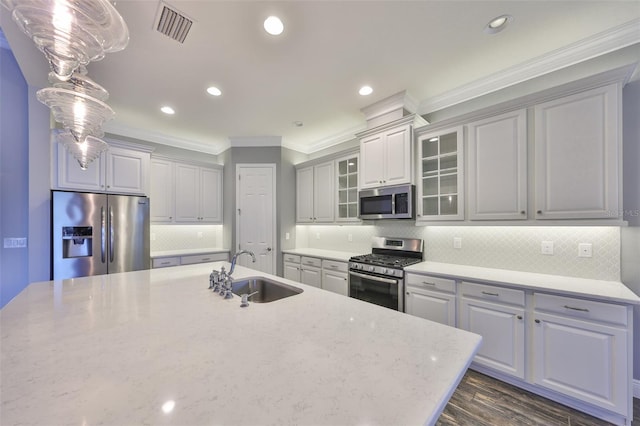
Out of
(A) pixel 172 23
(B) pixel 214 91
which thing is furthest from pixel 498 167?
(B) pixel 214 91

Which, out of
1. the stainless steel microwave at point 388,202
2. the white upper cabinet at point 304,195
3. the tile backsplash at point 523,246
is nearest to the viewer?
the tile backsplash at point 523,246

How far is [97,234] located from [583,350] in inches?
180

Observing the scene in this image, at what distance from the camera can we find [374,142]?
3.08 meters

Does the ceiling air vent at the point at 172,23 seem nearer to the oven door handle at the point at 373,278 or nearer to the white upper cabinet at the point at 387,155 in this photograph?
the white upper cabinet at the point at 387,155

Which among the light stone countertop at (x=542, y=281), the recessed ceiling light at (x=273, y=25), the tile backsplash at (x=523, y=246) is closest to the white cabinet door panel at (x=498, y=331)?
the light stone countertop at (x=542, y=281)

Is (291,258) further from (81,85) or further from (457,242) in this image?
(81,85)

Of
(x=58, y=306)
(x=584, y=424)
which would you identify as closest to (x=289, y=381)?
(x=58, y=306)

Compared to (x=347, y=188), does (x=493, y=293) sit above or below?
below

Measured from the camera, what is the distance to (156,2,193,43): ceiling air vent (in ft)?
5.49

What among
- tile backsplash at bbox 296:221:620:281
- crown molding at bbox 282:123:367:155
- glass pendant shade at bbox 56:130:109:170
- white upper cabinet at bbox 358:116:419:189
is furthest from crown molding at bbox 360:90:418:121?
glass pendant shade at bbox 56:130:109:170

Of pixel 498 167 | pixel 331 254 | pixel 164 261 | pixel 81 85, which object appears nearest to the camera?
pixel 81 85

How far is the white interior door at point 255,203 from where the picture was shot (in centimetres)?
416

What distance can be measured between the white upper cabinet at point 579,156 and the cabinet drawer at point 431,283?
908 millimetres

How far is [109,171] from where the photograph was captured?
3.07 meters
